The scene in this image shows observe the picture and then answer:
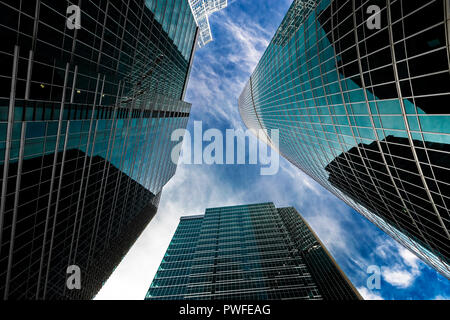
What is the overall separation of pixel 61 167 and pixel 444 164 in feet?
123

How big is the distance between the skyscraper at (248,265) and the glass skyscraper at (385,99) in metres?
48.8

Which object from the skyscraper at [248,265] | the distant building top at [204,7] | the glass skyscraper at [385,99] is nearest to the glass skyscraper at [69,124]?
the glass skyscraper at [385,99]

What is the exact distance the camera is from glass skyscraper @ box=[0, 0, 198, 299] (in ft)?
47.7

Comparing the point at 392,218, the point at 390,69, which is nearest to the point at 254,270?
the point at 392,218

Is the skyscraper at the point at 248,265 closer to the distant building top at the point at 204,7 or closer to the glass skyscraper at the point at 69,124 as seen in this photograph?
the glass skyscraper at the point at 69,124

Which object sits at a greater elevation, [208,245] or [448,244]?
[448,244]

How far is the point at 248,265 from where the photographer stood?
72.8 metres

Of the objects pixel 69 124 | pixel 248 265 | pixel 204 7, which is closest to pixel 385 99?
pixel 69 124

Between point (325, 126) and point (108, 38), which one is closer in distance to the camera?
point (108, 38)

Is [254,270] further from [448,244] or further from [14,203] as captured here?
[14,203]

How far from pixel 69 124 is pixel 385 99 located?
32.9 meters

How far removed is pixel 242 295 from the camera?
2468 inches

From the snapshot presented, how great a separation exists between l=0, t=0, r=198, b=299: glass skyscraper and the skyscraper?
42.3m

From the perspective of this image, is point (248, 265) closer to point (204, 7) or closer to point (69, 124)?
point (69, 124)
